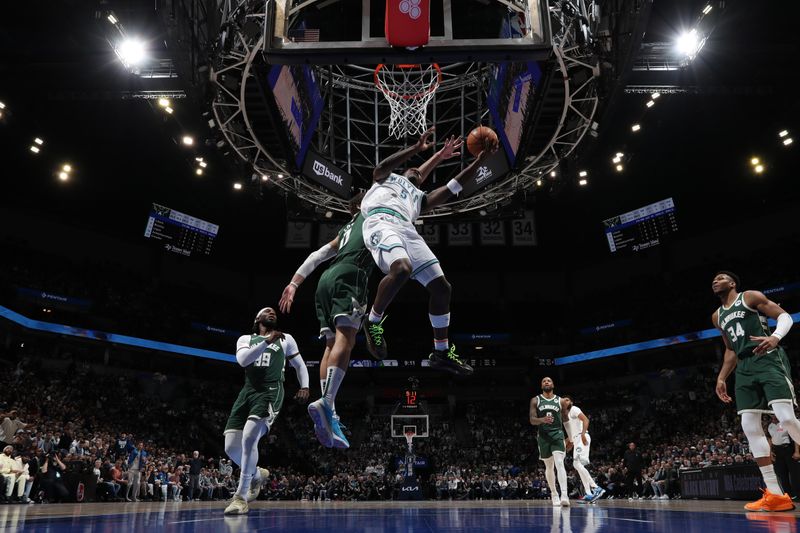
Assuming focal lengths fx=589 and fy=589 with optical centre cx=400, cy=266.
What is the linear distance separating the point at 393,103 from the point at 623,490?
1329cm

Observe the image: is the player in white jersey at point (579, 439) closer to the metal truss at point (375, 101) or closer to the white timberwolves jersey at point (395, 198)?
the white timberwolves jersey at point (395, 198)

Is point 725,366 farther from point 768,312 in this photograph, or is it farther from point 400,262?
point 400,262

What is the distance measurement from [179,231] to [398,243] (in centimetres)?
2405

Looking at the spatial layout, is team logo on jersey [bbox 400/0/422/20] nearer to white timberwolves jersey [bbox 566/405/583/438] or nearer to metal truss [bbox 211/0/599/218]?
metal truss [bbox 211/0/599/218]

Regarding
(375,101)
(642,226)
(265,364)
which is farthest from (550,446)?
(642,226)

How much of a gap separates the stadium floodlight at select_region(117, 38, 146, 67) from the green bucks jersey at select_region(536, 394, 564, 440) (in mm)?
12302

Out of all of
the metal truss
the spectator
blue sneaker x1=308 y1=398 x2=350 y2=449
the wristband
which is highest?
the metal truss

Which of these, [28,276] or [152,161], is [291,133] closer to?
[152,161]

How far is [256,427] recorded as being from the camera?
6516 millimetres

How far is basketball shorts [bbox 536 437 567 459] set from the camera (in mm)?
10164

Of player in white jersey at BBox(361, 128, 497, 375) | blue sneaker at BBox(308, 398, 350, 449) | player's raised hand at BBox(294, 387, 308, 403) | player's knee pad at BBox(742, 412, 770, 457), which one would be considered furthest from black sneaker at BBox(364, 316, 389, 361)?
player's knee pad at BBox(742, 412, 770, 457)

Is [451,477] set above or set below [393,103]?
below

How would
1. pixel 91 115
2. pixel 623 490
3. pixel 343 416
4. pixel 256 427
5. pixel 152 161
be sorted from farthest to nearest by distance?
pixel 343 416 → pixel 152 161 → pixel 91 115 → pixel 623 490 → pixel 256 427

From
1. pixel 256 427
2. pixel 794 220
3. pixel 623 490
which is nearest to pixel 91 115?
pixel 256 427
